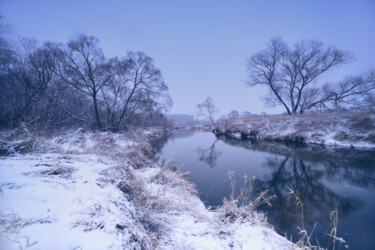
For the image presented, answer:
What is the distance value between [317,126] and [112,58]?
60.8 feet

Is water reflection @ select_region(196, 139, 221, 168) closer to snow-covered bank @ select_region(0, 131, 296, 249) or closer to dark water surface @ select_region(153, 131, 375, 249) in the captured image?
dark water surface @ select_region(153, 131, 375, 249)

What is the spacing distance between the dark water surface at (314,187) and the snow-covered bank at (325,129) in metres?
1.39

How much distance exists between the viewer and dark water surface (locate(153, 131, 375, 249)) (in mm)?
2570

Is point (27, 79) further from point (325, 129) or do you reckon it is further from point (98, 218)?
point (325, 129)

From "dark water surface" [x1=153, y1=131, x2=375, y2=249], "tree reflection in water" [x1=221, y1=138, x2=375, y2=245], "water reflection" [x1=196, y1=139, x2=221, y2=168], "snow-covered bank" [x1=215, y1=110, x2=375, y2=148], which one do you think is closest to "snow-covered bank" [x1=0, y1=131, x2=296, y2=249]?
"dark water surface" [x1=153, y1=131, x2=375, y2=249]

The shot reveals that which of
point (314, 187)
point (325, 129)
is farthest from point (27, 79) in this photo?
point (325, 129)

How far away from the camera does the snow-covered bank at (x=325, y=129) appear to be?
7.55m

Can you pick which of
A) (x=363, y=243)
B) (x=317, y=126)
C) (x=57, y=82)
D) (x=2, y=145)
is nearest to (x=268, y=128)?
(x=317, y=126)

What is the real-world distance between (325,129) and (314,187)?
793 cm

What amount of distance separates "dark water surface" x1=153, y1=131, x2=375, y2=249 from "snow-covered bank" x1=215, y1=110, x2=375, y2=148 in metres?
1.39

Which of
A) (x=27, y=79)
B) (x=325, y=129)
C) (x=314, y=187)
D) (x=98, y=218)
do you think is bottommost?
(x=314, y=187)

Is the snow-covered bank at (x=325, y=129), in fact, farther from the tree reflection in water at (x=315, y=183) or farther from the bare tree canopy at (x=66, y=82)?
the bare tree canopy at (x=66, y=82)

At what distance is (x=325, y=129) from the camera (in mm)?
9219

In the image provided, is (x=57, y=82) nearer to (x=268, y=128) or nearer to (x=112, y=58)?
(x=112, y=58)
